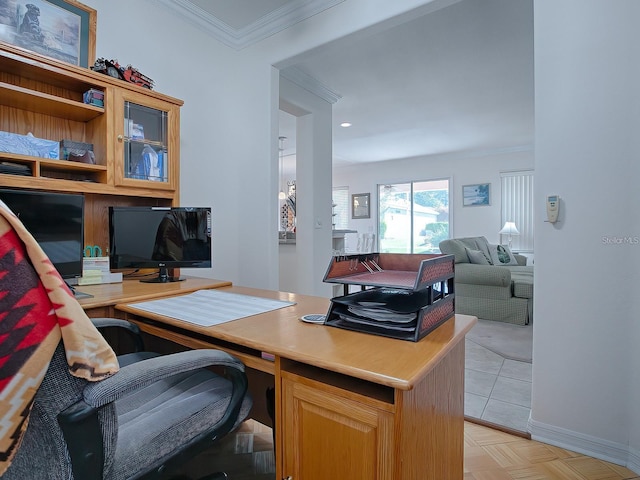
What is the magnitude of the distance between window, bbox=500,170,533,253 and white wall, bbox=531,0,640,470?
197 inches

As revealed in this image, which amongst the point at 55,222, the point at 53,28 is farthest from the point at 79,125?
the point at 55,222

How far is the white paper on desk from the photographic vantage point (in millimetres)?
1231

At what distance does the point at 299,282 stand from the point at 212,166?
152 cm

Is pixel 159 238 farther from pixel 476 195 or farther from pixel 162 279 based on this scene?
pixel 476 195

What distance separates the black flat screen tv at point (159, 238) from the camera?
191 centimetres

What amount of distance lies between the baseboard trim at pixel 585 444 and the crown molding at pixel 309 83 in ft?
10.1

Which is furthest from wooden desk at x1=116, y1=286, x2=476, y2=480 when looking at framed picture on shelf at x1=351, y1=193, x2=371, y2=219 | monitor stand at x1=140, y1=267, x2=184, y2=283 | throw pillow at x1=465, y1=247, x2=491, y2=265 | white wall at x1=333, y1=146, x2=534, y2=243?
framed picture on shelf at x1=351, y1=193, x2=371, y2=219

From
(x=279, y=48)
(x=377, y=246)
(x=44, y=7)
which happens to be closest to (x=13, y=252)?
(x=44, y=7)

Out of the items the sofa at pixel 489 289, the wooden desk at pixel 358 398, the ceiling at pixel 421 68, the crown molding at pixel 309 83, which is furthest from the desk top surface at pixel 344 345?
the sofa at pixel 489 289

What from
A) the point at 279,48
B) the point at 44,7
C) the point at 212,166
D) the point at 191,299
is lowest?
the point at 191,299

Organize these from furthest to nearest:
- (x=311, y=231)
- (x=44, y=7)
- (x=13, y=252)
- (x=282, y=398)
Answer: (x=311, y=231) < (x=44, y=7) < (x=282, y=398) < (x=13, y=252)

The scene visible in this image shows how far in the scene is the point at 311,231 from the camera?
11.6 feet

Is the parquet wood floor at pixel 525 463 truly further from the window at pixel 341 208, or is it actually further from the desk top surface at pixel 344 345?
the window at pixel 341 208

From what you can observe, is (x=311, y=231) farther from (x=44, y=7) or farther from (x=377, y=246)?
(x=377, y=246)
